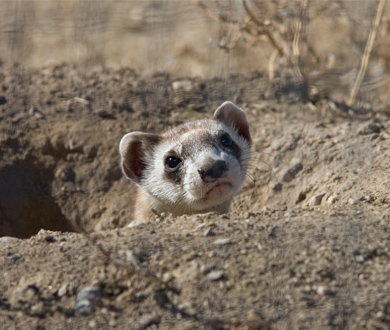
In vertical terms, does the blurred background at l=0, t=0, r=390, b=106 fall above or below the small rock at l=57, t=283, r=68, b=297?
above

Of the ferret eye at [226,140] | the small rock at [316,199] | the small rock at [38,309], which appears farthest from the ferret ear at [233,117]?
the small rock at [38,309]

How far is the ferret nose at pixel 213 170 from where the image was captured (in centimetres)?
370

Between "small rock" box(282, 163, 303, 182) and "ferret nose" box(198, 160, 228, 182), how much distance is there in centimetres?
117

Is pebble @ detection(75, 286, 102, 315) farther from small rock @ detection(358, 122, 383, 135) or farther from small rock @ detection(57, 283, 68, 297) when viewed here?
small rock @ detection(358, 122, 383, 135)

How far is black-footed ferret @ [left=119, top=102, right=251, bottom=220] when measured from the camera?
3816 millimetres

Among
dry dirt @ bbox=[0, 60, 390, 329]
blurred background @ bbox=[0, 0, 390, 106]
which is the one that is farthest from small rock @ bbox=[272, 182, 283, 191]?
blurred background @ bbox=[0, 0, 390, 106]

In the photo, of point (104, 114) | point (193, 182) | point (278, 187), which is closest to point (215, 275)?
point (193, 182)

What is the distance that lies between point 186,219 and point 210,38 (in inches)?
145

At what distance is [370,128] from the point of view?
15.9 feet

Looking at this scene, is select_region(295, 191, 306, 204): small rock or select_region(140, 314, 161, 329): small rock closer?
select_region(140, 314, 161, 329): small rock

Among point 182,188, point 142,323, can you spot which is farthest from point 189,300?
point 182,188

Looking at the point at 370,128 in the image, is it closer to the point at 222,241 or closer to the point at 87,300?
the point at 222,241

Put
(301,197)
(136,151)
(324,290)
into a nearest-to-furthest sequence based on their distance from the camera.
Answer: (324,290), (136,151), (301,197)

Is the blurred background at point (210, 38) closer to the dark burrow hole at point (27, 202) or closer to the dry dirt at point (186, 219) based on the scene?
the dry dirt at point (186, 219)
